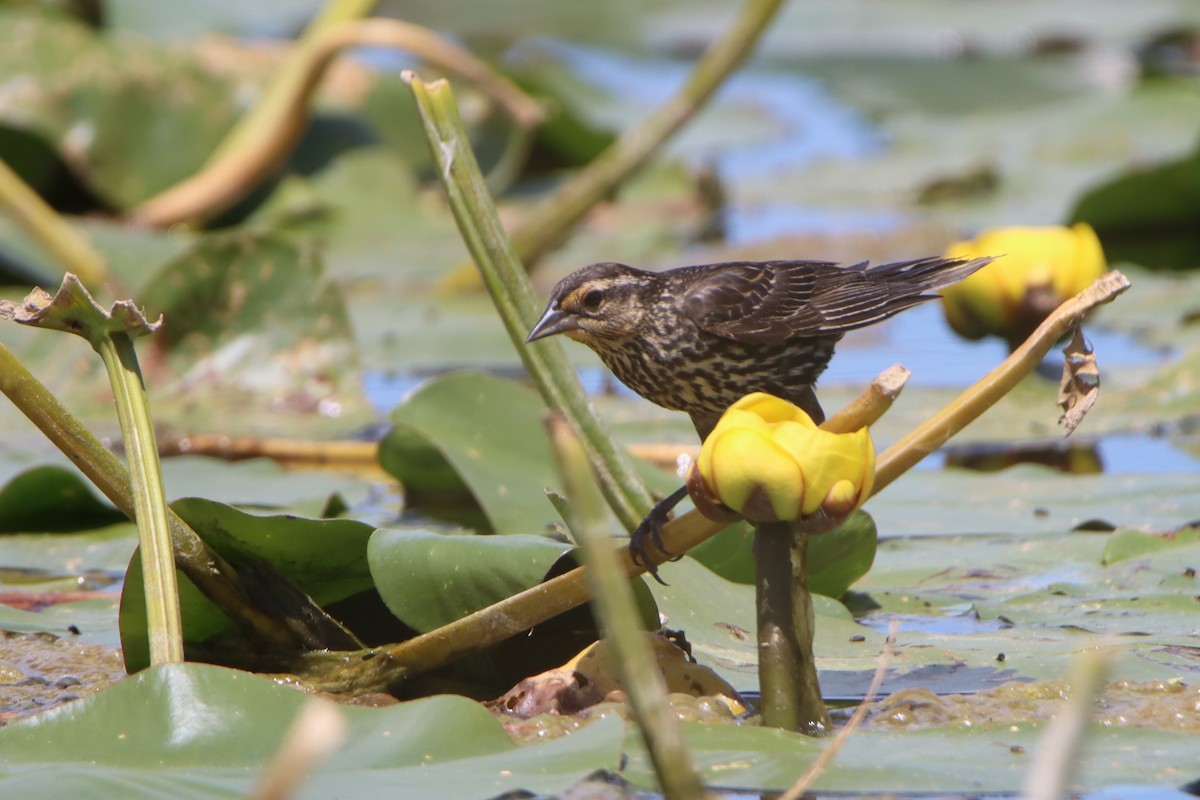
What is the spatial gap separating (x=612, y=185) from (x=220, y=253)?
1.33 m

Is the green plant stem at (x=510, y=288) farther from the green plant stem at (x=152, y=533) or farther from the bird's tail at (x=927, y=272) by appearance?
the bird's tail at (x=927, y=272)

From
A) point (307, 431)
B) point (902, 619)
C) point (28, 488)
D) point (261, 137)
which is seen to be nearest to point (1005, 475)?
point (902, 619)

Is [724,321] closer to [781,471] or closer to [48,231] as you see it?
[781,471]

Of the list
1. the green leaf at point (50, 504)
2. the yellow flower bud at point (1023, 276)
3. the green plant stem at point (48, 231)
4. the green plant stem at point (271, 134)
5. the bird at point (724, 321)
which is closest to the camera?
the green leaf at point (50, 504)

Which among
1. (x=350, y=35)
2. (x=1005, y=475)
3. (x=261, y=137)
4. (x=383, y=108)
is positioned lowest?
(x=1005, y=475)

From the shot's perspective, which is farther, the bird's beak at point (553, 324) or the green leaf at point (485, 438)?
the green leaf at point (485, 438)

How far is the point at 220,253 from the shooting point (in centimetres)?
473

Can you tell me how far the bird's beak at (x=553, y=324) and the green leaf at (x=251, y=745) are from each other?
2.85 feet

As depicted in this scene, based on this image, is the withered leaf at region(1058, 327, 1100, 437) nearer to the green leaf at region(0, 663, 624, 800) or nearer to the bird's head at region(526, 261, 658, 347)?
the green leaf at region(0, 663, 624, 800)

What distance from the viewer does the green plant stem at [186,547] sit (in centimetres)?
221

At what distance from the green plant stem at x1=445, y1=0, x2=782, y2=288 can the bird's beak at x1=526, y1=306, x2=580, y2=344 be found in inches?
30.5

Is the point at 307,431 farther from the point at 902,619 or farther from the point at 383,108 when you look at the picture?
the point at 383,108

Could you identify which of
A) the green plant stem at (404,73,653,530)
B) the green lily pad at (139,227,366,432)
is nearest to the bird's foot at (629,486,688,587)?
the green plant stem at (404,73,653,530)

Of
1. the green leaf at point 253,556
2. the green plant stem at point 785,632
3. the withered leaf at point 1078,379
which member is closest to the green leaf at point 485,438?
the green leaf at point 253,556
